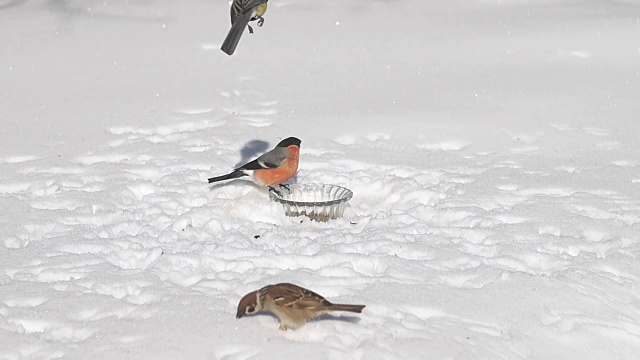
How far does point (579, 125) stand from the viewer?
29.7ft

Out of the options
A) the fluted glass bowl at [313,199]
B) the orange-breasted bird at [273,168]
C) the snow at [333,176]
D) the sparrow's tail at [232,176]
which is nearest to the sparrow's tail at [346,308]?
the snow at [333,176]

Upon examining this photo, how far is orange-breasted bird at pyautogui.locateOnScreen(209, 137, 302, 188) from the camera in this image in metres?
6.86

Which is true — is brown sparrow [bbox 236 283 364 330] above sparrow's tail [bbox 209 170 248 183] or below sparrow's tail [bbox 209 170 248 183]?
above

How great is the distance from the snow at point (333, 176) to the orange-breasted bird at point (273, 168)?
8.1 inches

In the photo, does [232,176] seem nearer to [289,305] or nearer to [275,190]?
[275,190]

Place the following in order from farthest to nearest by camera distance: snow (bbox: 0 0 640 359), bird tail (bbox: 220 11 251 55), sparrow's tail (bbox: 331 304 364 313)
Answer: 1. bird tail (bbox: 220 11 251 55)
2. snow (bbox: 0 0 640 359)
3. sparrow's tail (bbox: 331 304 364 313)

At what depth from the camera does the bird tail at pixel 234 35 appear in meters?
6.53

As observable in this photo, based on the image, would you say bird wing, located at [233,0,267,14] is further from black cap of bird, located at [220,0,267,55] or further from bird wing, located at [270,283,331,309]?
bird wing, located at [270,283,331,309]

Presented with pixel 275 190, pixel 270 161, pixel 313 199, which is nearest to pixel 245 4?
pixel 270 161

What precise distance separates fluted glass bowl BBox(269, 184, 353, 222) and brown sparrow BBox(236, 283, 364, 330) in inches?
84.2

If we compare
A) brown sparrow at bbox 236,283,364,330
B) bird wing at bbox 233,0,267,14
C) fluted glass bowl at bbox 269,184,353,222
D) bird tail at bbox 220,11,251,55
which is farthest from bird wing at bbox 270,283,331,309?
bird wing at bbox 233,0,267,14

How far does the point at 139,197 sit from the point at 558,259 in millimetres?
3401

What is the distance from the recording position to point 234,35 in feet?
21.8

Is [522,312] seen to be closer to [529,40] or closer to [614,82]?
[614,82]
